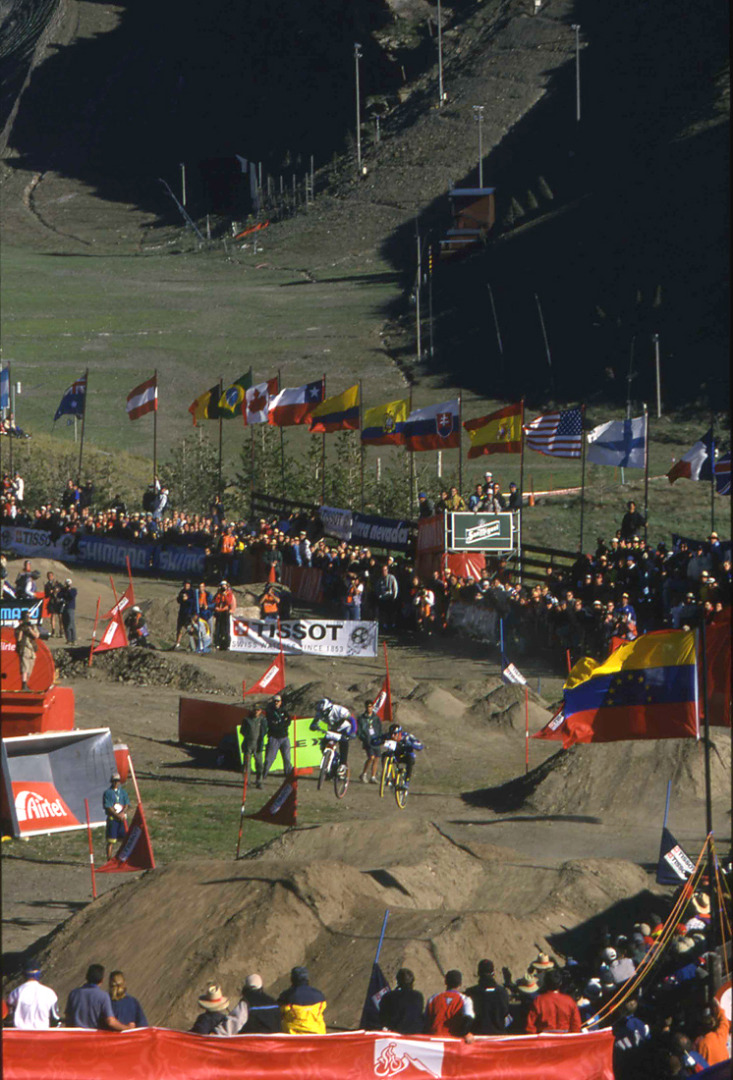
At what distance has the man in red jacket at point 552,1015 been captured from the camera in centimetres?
1279

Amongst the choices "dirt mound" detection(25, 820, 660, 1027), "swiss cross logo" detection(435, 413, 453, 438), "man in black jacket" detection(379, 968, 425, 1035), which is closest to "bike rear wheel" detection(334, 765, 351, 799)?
"dirt mound" detection(25, 820, 660, 1027)

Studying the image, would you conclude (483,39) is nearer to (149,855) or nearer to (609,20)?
(609,20)

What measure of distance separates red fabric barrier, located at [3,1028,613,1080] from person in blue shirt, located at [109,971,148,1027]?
1463mm

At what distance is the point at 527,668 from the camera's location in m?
34.3

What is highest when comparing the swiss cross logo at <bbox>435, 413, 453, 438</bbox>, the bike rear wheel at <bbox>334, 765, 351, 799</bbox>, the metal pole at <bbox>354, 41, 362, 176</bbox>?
the metal pole at <bbox>354, 41, 362, 176</bbox>

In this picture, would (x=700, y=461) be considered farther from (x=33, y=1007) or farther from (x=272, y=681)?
(x=33, y=1007)

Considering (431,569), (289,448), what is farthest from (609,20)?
(431,569)

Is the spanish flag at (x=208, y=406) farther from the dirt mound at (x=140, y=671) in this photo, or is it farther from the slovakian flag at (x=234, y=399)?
the dirt mound at (x=140, y=671)

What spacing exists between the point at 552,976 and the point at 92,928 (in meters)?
6.42

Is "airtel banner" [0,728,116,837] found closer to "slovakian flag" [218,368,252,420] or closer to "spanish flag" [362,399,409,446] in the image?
"spanish flag" [362,399,409,446]

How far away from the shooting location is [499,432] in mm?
39562

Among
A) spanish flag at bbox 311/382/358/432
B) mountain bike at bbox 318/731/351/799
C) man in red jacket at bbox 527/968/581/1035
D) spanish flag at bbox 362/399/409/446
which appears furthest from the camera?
spanish flag at bbox 311/382/358/432

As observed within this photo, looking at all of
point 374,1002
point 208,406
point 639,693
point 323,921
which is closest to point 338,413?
point 208,406

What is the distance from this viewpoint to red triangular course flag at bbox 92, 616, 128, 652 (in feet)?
111
